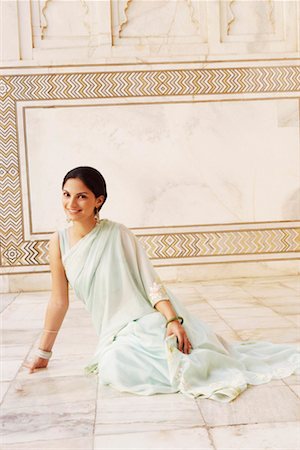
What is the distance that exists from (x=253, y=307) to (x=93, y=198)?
160 cm

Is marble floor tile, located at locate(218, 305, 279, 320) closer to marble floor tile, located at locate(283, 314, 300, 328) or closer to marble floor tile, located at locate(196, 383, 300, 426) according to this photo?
marble floor tile, located at locate(283, 314, 300, 328)

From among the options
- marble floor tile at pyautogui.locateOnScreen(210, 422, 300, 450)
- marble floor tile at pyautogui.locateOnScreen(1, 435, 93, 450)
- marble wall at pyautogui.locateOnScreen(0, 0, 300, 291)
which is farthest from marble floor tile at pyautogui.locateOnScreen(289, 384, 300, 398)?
marble wall at pyautogui.locateOnScreen(0, 0, 300, 291)

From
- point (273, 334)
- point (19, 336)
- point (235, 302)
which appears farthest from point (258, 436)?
point (235, 302)

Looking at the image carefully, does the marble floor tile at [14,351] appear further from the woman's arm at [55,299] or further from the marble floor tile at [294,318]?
the marble floor tile at [294,318]

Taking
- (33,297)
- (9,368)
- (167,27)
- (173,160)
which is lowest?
(33,297)

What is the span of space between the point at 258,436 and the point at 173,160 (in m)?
2.85

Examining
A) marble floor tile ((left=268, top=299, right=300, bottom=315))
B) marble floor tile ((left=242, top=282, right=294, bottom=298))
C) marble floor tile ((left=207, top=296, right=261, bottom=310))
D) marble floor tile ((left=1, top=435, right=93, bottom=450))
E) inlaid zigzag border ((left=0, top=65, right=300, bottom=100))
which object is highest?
inlaid zigzag border ((left=0, top=65, right=300, bottom=100))

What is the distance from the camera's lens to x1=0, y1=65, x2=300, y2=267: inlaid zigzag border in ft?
12.8

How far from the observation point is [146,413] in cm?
155

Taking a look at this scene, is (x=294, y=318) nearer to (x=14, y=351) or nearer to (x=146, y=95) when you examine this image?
(x=14, y=351)

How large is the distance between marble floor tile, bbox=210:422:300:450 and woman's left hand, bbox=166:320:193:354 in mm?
355

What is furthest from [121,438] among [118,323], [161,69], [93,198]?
[161,69]

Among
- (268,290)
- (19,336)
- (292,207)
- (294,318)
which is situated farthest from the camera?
(292,207)

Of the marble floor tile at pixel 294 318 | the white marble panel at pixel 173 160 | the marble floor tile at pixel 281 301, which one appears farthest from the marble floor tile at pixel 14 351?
the white marble panel at pixel 173 160
